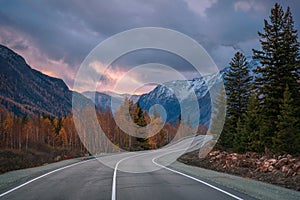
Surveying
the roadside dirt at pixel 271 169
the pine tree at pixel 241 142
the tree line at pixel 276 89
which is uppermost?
the tree line at pixel 276 89

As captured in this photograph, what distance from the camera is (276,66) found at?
74.3ft

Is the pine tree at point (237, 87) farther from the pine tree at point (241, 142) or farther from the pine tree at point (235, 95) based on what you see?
the pine tree at point (241, 142)

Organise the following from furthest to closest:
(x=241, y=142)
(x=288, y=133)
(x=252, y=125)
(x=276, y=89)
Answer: (x=241, y=142)
(x=252, y=125)
(x=276, y=89)
(x=288, y=133)

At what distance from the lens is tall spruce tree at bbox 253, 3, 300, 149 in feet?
71.4

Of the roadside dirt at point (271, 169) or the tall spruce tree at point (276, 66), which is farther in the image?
the tall spruce tree at point (276, 66)

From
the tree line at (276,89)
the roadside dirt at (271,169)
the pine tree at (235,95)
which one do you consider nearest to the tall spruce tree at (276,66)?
the tree line at (276,89)

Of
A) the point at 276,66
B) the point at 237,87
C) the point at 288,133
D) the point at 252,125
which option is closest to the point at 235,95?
the point at 237,87

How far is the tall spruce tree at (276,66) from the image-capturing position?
2177 cm

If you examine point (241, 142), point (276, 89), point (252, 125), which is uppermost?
point (276, 89)

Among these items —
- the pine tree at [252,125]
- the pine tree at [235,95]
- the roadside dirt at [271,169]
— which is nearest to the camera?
the roadside dirt at [271,169]

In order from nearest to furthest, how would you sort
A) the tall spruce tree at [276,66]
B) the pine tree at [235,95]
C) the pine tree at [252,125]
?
the tall spruce tree at [276,66] → the pine tree at [252,125] → the pine tree at [235,95]

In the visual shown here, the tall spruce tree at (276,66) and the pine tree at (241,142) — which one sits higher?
the tall spruce tree at (276,66)

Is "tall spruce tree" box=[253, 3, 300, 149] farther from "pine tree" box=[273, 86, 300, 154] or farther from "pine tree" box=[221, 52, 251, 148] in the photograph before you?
"pine tree" box=[221, 52, 251, 148]

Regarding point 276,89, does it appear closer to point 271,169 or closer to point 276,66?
point 276,66
